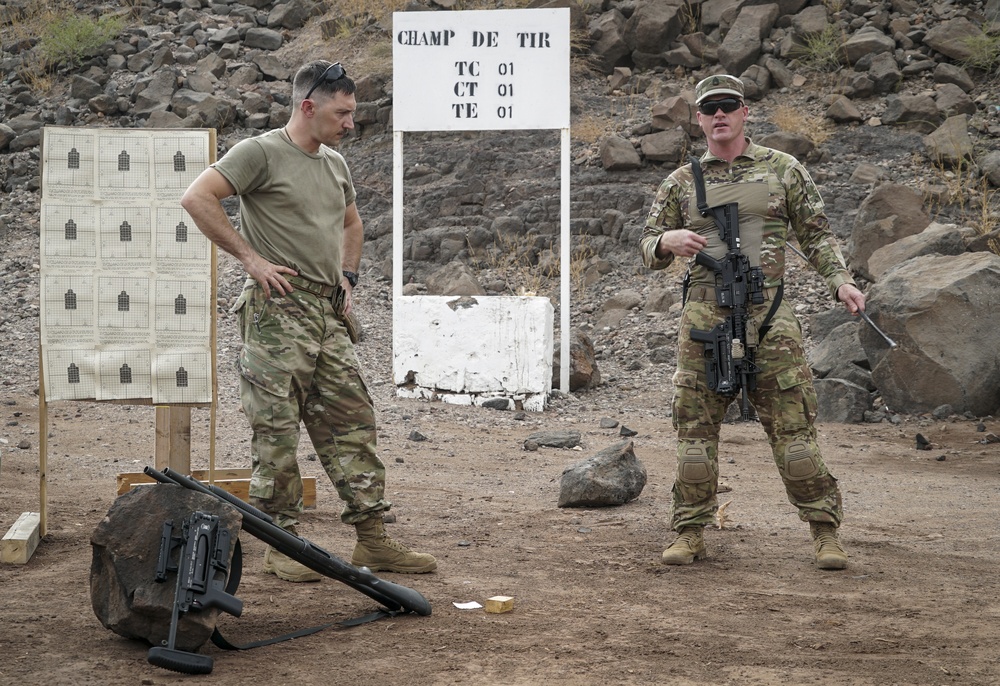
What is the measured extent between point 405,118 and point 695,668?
881 cm

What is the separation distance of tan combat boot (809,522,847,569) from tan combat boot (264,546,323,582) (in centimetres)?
223

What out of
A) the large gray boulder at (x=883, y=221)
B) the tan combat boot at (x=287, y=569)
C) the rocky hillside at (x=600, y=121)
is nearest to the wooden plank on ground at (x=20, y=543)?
the tan combat boot at (x=287, y=569)

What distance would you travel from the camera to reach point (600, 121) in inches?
663

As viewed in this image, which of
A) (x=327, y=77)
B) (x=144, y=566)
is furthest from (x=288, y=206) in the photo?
(x=144, y=566)

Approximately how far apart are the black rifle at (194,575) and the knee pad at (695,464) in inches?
87.9

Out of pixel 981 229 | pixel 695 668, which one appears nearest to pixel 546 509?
pixel 695 668

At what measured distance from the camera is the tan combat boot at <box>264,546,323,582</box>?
464 cm

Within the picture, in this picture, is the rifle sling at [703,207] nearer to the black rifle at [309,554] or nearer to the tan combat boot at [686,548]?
the tan combat boot at [686,548]

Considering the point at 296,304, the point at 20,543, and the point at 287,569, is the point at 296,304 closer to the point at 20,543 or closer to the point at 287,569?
the point at 287,569

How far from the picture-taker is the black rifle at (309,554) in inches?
147

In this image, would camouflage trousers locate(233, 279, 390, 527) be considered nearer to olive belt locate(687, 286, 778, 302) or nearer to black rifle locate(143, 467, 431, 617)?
black rifle locate(143, 467, 431, 617)

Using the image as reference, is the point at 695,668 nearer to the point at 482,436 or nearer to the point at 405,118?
the point at 482,436

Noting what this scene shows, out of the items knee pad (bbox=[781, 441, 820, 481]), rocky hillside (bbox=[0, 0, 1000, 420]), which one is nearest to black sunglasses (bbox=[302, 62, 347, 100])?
knee pad (bbox=[781, 441, 820, 481])

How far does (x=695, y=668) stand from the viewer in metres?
3.55
